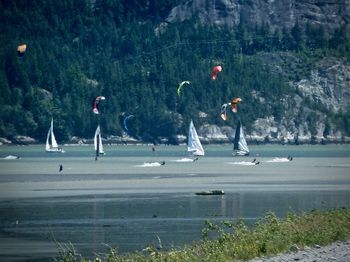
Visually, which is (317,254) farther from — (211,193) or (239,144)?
(239,144)

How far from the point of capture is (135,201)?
77750 mm

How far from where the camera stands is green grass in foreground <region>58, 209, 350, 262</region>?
40406 mm

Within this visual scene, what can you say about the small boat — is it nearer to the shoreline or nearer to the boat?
the shoreline

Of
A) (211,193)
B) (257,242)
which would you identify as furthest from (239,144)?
(257,242)

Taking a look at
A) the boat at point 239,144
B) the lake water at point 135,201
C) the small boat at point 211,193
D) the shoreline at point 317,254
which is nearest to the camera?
the shoreline at point 317,254

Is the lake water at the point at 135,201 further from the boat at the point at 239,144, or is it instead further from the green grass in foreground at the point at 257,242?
the boat at the point at 239,144

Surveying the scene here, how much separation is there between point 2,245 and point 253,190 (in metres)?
37.1

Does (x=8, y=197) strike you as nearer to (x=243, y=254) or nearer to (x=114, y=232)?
(x=114, y=232)

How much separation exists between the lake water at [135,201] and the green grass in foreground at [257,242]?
557cm

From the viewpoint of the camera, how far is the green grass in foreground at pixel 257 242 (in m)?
40.4

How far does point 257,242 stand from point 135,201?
36.6 meters

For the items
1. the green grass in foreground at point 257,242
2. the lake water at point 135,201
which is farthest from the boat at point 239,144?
the green grass in foreground at point 257,242

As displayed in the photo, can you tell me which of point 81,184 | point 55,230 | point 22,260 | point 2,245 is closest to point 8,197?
point 81,184

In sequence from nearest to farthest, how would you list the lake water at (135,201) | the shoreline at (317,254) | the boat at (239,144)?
the shoreline at (317,254) < the lake water at (135,201) < the boat at (239,144)
